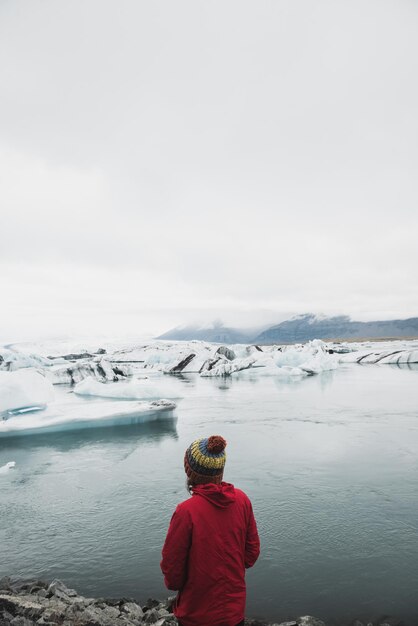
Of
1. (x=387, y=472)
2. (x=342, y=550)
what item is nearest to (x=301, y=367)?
(x=387, y=472)

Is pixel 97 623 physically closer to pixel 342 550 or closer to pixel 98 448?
pixel 342 550

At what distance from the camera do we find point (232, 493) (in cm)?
188

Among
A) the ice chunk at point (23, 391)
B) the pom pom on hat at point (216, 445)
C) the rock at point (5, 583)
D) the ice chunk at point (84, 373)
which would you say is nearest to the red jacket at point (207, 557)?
the pom pom on hat at point (216, 445)

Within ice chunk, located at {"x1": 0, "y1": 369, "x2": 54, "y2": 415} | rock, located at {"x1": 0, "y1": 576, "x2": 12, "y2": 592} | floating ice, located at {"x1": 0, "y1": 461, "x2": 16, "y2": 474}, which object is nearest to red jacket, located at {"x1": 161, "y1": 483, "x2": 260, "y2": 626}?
rock, located at {"x1": 0, "y1": 576, "x2": 12, "y2": 592}

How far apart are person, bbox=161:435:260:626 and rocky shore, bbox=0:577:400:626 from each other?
1.59 meters

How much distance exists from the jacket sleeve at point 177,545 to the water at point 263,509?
86.1 inches

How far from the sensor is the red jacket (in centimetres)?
180

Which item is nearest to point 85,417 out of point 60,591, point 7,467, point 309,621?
point 7,467

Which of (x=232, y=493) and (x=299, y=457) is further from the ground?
(x=232, y=493)

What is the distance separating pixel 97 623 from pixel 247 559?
178 cm

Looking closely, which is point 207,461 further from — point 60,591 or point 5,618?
point 60,591

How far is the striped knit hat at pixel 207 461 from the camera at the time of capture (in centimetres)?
192

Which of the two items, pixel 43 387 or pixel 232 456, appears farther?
pixel 43 387

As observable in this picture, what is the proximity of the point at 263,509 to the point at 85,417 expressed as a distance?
6330mm
